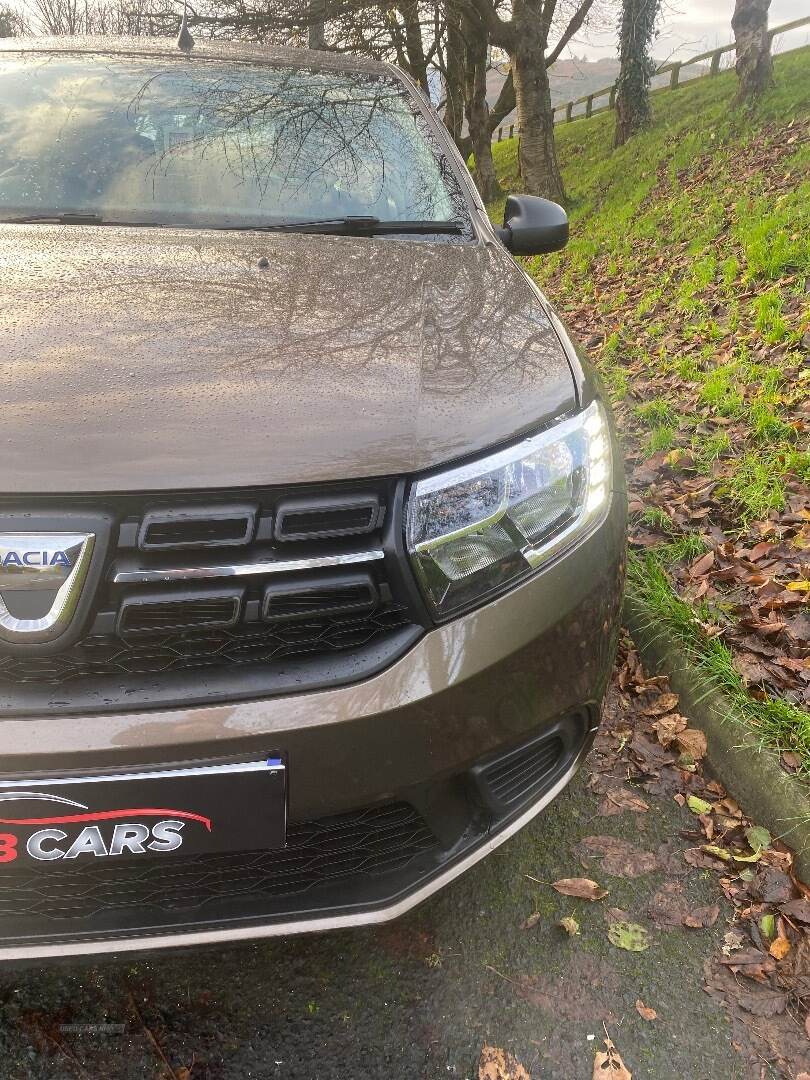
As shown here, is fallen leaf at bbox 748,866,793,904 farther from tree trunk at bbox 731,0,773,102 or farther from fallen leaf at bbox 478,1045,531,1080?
tree trunk at bbox 731,0,773,102

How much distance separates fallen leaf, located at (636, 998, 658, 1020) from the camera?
1.56m

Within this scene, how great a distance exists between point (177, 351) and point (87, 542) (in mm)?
389

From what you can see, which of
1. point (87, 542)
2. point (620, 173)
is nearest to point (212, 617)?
point (87, 542)

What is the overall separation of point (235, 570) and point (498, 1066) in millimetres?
1051

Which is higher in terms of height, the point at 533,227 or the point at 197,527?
the point at 533,227


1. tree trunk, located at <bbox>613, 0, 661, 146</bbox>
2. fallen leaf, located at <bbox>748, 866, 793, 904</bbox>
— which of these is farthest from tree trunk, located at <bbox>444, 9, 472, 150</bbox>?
fallen leaf, located at <bbox>748, 866, 793, 904</bbox>

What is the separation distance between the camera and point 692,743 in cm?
225

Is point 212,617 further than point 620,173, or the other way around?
point 620,173

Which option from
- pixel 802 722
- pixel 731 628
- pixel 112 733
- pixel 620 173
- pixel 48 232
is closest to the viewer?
pixel 112 733

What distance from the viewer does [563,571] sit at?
1.38 m

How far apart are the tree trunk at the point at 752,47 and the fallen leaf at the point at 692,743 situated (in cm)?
1254

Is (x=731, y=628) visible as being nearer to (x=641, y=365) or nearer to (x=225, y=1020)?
(x=225, y=1020)

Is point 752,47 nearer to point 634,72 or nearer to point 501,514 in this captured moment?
point 634,72

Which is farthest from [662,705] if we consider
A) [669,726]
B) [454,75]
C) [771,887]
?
[454,75]
